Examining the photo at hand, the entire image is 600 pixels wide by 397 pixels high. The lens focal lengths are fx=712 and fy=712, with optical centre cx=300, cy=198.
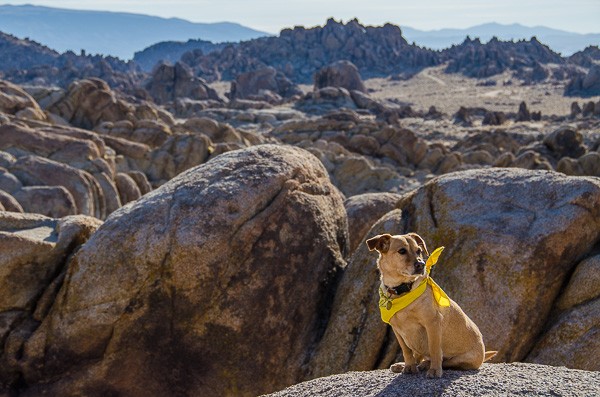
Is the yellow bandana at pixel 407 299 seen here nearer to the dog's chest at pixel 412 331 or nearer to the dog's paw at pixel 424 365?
the dog's chest at pixel 412 331

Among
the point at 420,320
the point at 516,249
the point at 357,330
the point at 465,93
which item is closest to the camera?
the point at 420,320

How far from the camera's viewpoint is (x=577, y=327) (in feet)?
33.2

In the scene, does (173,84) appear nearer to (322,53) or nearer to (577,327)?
(322,53)

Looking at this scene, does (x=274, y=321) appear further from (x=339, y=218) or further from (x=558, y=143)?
(x=558, y=143)

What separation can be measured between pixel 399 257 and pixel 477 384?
1.50 m

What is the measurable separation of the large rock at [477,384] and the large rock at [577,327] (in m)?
2.34

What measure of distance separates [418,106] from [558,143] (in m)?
63.0

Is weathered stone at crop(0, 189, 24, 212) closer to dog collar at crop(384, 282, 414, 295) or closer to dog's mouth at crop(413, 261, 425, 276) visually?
dog collar at crop(384, 282, 414, 295)

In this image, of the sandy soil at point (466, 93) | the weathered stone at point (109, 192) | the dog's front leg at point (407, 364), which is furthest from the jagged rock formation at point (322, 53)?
the dog's front leg at point (407, 364)

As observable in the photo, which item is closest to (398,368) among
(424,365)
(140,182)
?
(424,365)

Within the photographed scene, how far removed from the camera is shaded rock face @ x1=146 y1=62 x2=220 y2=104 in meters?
111

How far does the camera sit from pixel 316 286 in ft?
39.9

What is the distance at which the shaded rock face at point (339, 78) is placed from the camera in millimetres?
112250

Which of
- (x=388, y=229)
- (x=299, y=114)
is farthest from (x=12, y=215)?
(x=299, y=114)
